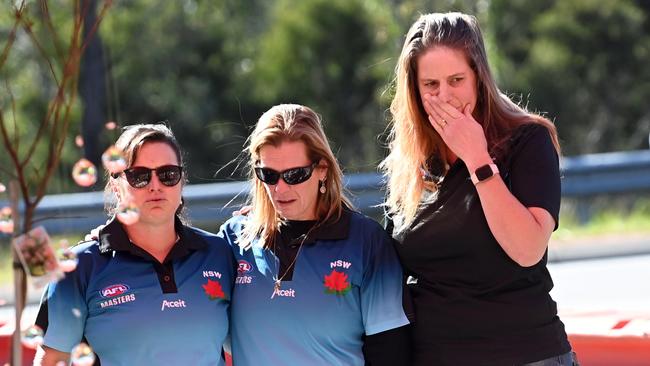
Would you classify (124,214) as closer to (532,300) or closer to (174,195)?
(174,195)

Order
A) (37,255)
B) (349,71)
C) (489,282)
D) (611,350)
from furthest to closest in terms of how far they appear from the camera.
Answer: (349,71), (611,350), (489,282), (37,255)

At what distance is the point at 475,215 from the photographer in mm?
2822

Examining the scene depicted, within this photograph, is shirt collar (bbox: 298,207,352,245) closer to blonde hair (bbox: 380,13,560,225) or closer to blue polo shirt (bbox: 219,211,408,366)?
blue polo shirt (bbox: 219,211,408,366)

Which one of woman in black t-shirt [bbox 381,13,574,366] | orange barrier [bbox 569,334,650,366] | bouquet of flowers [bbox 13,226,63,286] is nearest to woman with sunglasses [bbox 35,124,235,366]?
woman in black t-shirt [bbox 381,13,574,366]

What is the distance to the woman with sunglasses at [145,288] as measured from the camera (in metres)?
2.87

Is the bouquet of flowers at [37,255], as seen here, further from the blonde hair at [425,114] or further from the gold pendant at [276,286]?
the blonde hair at [425,114]

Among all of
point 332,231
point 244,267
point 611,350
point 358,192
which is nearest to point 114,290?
point 244,267

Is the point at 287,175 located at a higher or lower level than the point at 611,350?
higher

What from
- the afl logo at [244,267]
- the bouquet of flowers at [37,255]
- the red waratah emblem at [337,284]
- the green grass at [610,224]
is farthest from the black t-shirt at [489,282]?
the green grass at [610,224]

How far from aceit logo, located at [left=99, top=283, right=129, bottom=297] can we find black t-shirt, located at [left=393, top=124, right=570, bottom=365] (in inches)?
33.1

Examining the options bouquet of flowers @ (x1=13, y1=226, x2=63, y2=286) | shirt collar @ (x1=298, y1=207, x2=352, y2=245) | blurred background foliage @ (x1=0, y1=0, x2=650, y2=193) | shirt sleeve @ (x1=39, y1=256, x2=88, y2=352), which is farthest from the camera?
blurred background foliage @ (x1=0, y1=0, x2=650, y2=193)

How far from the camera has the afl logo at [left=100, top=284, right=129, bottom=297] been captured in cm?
289

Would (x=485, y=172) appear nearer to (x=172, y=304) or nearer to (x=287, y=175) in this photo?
(x=287, y=175)

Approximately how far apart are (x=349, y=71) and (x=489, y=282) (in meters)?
13.4
